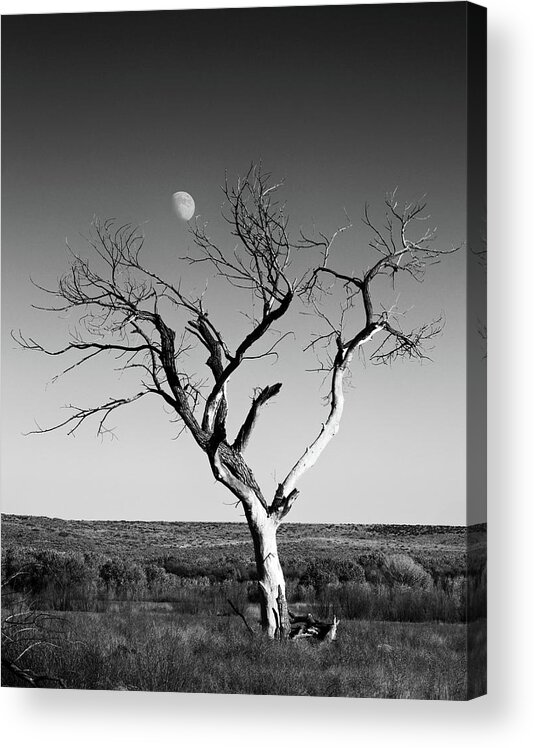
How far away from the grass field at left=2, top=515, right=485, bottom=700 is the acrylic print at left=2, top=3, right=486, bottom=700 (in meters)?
0.02

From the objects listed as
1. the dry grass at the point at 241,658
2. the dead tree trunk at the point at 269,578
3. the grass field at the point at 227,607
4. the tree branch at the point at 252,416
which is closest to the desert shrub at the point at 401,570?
the grass field at the point at 227,607

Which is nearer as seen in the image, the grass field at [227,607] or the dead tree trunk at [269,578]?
the grass field at [227,607]

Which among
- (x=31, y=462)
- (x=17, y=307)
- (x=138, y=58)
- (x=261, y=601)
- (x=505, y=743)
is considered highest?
→ (x=138, y=58)

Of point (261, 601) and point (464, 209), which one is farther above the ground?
point (464, 209)

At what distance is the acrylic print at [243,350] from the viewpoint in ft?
32.4

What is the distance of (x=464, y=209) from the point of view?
Answer: 976 centimetres

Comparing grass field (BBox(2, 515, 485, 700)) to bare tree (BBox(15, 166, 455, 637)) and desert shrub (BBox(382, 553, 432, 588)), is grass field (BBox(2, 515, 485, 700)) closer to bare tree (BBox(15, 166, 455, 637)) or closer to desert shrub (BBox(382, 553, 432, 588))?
desert shrub (BBox(382, 553, 432, 588))

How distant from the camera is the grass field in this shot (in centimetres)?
986

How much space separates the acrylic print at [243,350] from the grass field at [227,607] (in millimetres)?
17

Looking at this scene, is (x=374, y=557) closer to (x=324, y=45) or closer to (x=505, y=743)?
(x=505, y=743)

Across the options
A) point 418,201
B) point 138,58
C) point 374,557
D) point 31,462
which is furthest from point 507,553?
point 138,58

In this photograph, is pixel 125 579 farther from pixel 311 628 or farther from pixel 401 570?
pixel 401 570

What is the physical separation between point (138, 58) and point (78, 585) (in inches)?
138

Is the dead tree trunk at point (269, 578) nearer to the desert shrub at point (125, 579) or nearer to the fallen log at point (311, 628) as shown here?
the fallen log at point (311, 628)
